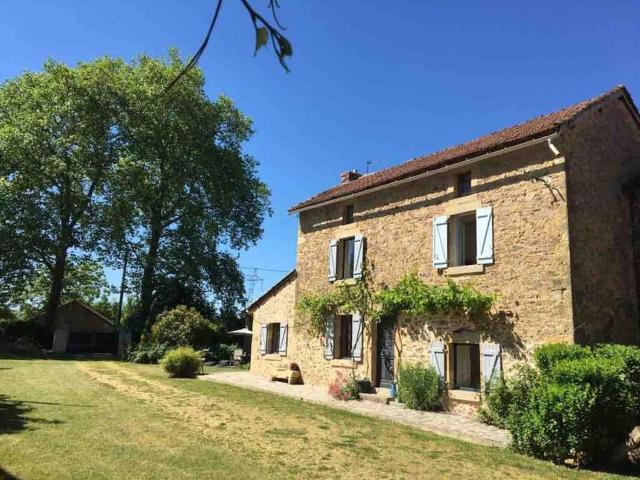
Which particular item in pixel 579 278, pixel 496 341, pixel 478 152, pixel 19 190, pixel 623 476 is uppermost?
pixel 19 190

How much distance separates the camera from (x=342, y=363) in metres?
14.7

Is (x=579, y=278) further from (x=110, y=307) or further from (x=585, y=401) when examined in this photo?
(x=110, y=307)

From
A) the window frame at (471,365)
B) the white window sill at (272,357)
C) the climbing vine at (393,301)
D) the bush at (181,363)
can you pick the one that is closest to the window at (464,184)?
the climbing vine at (393,301)

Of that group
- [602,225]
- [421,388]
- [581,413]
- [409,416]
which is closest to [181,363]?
[421,388]

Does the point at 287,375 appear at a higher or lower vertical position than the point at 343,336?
lower

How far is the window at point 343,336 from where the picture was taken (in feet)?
49.8

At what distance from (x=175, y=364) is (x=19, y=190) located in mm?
17375

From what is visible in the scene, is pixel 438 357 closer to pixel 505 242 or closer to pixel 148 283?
pixel 505 242

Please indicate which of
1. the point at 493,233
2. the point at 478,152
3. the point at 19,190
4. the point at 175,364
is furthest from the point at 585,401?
the point at 19,190

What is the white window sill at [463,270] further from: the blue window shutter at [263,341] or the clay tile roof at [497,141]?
the blue window shutter at [263,341]

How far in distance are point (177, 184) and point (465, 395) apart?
22.8 m

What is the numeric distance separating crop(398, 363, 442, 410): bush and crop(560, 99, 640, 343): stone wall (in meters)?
3.38

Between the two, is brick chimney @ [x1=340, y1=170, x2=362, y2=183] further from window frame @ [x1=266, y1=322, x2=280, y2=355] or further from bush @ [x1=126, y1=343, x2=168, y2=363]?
bush @ [x1=126, y1=343, x2=168, y2=363]

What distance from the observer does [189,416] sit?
9.27m
